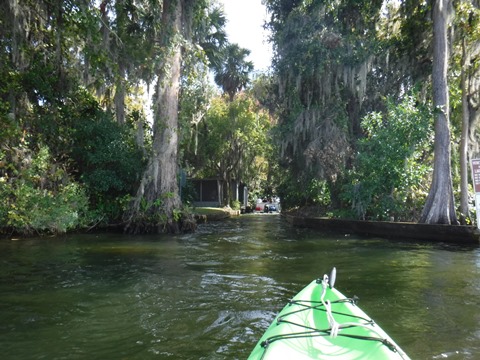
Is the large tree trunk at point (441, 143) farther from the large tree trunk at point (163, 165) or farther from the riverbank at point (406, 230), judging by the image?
the large tree trunk at point (163, 165)

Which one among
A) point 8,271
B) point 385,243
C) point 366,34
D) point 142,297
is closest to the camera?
point 142,297

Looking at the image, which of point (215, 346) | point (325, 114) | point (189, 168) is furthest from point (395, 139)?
point (189, 168)

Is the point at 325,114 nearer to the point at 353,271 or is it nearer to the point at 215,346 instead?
the point at 353,271

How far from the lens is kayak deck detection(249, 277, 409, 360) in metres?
3.10

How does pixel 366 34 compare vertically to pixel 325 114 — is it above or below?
above

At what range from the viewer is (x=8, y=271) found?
8914 millimetres

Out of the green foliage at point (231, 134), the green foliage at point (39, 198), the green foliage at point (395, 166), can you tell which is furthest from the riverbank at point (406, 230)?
the green foliage at point (231, 134)

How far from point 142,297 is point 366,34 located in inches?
747

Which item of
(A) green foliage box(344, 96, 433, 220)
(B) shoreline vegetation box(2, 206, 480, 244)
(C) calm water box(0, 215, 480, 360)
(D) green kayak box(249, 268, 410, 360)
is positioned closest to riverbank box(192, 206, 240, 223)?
(B) shoreline vegetation box(2, 206, 480, 244)

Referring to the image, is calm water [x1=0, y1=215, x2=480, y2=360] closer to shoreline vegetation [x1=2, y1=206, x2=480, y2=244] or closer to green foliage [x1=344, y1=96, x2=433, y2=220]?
shoreline vegetation [x1=2, y1=206, x2=480, y2=244]

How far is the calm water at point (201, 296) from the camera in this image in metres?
4.82

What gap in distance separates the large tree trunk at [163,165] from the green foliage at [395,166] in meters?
7.53

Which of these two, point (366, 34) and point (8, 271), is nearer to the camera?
point (8, 271)

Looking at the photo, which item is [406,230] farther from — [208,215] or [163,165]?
[208,215]
